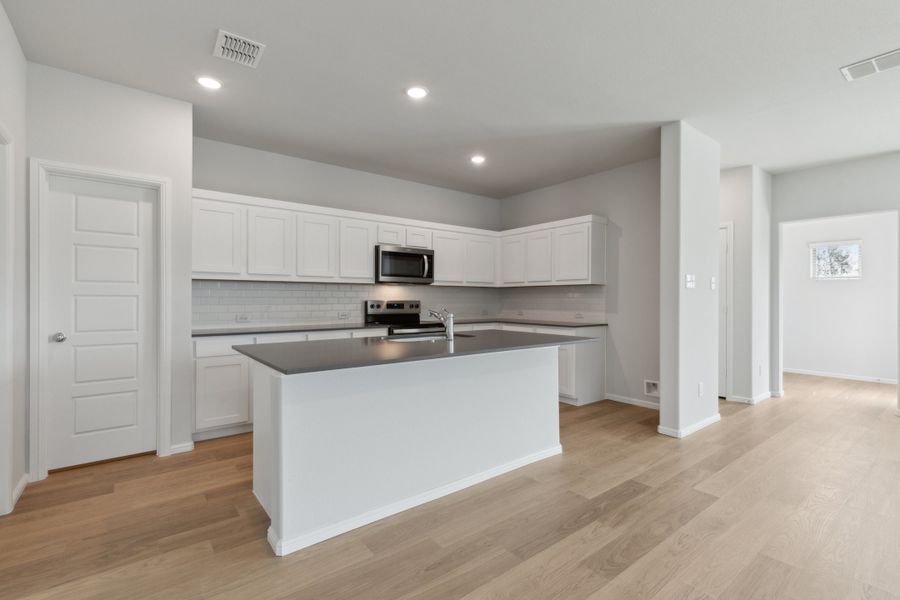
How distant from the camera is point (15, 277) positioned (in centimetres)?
276

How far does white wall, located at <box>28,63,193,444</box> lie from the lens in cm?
294

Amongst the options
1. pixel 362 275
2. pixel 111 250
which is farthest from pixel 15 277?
pixel 362 275

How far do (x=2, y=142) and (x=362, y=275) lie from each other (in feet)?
9.80

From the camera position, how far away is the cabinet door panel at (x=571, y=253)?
5.18 meters

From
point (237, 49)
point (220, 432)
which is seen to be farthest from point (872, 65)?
point (220, 432)

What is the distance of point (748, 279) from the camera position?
5.02 meters

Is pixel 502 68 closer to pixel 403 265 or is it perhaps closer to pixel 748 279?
pixel 403 265

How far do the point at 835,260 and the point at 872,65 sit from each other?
4944mm

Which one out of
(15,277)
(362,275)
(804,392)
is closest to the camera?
(15,277)

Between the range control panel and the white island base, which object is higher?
the range control panel

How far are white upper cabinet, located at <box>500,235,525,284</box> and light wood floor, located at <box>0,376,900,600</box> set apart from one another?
2.98m

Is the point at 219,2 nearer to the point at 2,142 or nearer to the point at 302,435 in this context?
the point at 2,142

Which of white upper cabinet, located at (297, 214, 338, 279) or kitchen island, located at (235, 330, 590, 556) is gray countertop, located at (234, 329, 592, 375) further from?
white upper cabinet, located at (297, 214, 338, 279)

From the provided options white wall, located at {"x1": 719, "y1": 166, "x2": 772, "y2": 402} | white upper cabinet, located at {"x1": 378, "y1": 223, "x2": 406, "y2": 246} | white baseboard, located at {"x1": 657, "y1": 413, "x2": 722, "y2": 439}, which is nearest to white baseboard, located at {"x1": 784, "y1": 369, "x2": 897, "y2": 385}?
white wall, located at {"x1": 719, "y1": 166, "x2": 772, "y2": 402}
